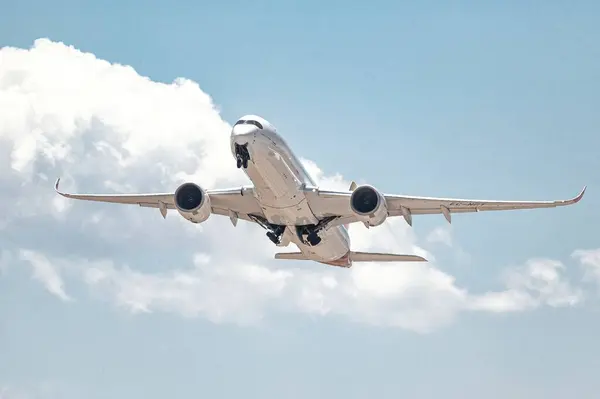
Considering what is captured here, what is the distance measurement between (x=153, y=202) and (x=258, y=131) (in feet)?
34.1

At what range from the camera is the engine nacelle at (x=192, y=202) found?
50.9m

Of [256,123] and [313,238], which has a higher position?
[256,123]

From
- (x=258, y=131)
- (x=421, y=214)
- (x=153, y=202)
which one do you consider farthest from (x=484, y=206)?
(x=153, y=202)

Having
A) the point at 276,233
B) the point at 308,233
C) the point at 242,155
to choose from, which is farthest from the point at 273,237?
the point at 242,155

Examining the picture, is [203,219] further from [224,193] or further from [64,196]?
[64,196]

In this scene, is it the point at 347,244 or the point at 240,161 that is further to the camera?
the point at 347,244

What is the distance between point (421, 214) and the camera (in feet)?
172

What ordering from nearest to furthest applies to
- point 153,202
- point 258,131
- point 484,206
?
point 258,131, point 484,206, point 153,202

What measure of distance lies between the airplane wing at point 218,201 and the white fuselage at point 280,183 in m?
1.49

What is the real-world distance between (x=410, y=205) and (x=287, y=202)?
20.8 feet

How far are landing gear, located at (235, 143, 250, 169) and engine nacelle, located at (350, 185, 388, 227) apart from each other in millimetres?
6168

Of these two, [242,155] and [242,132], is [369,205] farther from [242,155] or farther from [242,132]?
[242,132]

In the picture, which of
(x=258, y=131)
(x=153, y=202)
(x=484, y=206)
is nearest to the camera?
(x=258, y=131)

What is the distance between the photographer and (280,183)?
160 ft
